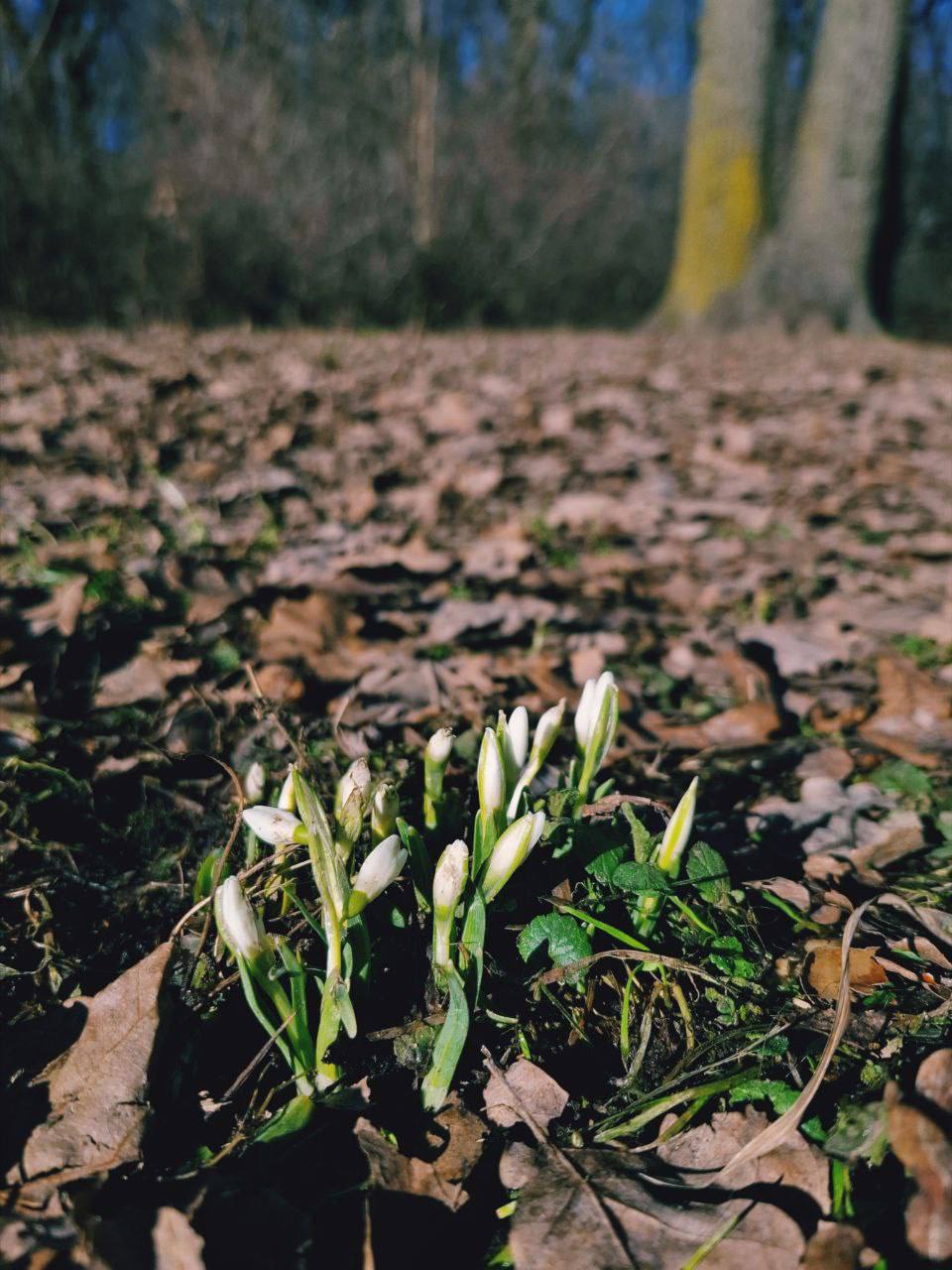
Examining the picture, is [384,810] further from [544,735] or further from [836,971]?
[836,971]

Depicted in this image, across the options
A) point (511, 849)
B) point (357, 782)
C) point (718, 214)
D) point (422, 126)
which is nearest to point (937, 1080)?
point (511, 849)

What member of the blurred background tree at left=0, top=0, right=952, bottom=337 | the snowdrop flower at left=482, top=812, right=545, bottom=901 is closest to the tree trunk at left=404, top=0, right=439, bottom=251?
the blurred background tree at left=0, top=0, right=952, bottom=337

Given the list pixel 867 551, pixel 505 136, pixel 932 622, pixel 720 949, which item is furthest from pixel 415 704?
pixel 505 136

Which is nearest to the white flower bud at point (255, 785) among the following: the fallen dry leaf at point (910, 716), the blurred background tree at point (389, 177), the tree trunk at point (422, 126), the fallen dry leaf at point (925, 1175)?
the fallen dry leaf at point (925, 1175)

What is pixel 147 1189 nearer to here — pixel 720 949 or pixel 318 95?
pixel 720 949

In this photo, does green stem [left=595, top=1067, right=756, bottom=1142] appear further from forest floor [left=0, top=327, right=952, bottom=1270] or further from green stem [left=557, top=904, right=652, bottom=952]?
green stem [left=557, top=904, right=652, bottom=952]

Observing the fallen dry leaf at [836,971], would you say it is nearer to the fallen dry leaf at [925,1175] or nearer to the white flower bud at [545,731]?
the fallen dry leaf at [925,1175]
